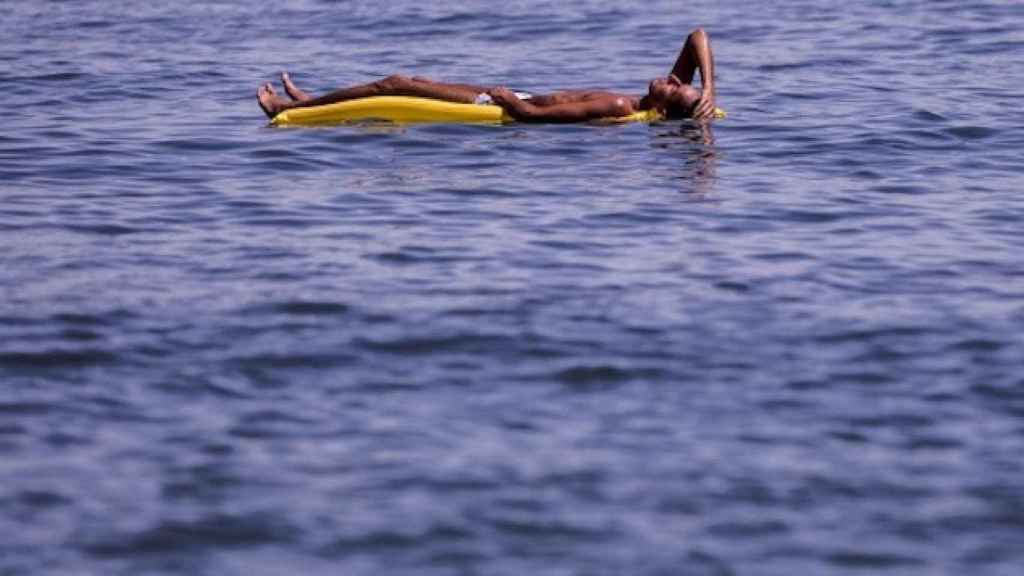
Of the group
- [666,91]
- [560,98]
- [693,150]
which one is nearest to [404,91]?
[560,98]

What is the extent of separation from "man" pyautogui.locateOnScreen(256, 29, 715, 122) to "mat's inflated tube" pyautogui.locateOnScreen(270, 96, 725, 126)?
3.0 inches

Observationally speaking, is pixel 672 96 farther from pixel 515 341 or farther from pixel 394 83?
pixel 515 341

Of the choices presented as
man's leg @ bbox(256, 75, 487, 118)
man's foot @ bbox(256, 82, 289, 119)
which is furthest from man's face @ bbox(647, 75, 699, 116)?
man's foot @ bbox(256, 82, 289, 119)

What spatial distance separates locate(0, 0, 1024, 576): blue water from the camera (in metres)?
7.07

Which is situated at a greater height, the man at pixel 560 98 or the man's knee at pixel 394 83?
the man's knee at pixel 394 83

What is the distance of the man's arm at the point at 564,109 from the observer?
1533cm

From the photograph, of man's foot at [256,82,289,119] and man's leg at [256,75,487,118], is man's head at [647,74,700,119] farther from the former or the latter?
man's foot at [256,82,289,119]

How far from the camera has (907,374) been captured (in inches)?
350

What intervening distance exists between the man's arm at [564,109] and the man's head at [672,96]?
243mm

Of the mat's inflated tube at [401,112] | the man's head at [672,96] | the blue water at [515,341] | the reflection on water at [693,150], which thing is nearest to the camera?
the blue water at [515,341]

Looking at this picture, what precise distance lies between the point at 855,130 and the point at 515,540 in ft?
31.5

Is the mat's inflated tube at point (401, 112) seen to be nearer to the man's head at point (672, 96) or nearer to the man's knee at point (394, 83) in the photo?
the man's knee at point (394, 83)

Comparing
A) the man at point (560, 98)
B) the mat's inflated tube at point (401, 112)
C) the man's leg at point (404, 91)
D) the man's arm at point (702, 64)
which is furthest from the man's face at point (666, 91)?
the man's leg at point (404, 91)

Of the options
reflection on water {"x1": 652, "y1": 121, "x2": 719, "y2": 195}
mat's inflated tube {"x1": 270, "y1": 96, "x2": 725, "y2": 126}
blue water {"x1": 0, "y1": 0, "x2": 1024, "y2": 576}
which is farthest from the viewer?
mat's inflated tube {"x1": 270, "y1": 96, "x2": 725, "y2": 126}
